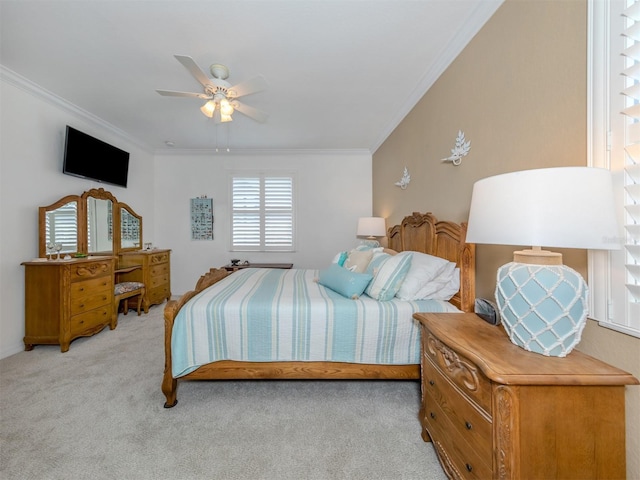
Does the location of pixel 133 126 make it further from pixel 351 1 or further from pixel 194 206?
pixel 351 1

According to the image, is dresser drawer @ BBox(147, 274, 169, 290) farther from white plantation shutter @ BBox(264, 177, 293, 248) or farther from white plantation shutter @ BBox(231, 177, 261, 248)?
white plantation shutter @ BBox(264, 177, 293, 248)

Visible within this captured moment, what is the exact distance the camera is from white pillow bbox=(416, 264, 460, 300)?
6.18 feet

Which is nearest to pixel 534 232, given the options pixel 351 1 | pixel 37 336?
pixel 351 1

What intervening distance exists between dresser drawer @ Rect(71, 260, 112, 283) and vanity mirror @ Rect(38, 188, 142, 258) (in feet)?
1.27

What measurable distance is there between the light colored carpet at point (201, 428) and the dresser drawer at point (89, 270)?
876 millimetres

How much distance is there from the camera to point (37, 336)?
2574 mm

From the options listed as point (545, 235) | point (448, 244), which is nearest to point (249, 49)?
point (448, 244)

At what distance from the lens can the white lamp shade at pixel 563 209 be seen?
2.66ft

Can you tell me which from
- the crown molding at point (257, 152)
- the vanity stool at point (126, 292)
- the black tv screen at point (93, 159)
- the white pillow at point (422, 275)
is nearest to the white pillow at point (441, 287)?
the white pillow at point (422, 275)

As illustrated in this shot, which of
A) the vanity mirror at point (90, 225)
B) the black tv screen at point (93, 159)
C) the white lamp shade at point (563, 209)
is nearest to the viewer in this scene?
the white lamp shade at point (563, 209)

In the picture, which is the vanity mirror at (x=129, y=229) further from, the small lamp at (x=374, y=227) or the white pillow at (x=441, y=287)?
the white pillow at (x=441, y=287)

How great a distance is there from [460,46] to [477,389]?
2.30 metres

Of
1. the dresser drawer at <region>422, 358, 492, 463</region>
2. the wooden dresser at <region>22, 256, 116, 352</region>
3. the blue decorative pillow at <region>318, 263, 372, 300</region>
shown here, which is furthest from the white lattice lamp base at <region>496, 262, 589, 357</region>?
the wooden dresser at <region>22, 256, 116, 352</region>

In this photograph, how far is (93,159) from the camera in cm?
332
